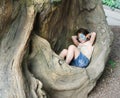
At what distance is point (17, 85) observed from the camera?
4242 millimetres

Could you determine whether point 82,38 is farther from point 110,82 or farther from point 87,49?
point 110,82

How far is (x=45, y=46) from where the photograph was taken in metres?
4.82

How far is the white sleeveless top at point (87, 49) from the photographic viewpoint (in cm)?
534

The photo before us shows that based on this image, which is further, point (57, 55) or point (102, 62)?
point (102, 62)

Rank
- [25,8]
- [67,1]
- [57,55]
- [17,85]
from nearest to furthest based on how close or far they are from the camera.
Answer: [17,85]
[25,8]
[57,55]
[67,1]

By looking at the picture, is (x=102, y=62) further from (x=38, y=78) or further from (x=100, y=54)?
(x=38, y=78)

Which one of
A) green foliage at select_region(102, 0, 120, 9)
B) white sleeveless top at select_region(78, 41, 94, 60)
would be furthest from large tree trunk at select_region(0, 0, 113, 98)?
green foliage at select_region(102, 0, 120, 9)

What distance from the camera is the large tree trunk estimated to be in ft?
14.2

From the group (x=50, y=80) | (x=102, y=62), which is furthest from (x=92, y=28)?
(x=50, y=80)

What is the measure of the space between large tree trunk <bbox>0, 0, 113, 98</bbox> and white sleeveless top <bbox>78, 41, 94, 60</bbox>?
0.23 feet

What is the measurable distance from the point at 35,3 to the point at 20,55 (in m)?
0.65

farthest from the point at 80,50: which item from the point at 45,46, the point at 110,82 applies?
the point at 45,46

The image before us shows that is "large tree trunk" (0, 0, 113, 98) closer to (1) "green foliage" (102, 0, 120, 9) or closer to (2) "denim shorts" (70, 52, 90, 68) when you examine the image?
(2) "denim shorts" (70, 52, 90, 68)

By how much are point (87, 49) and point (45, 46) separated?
30.1 inches
